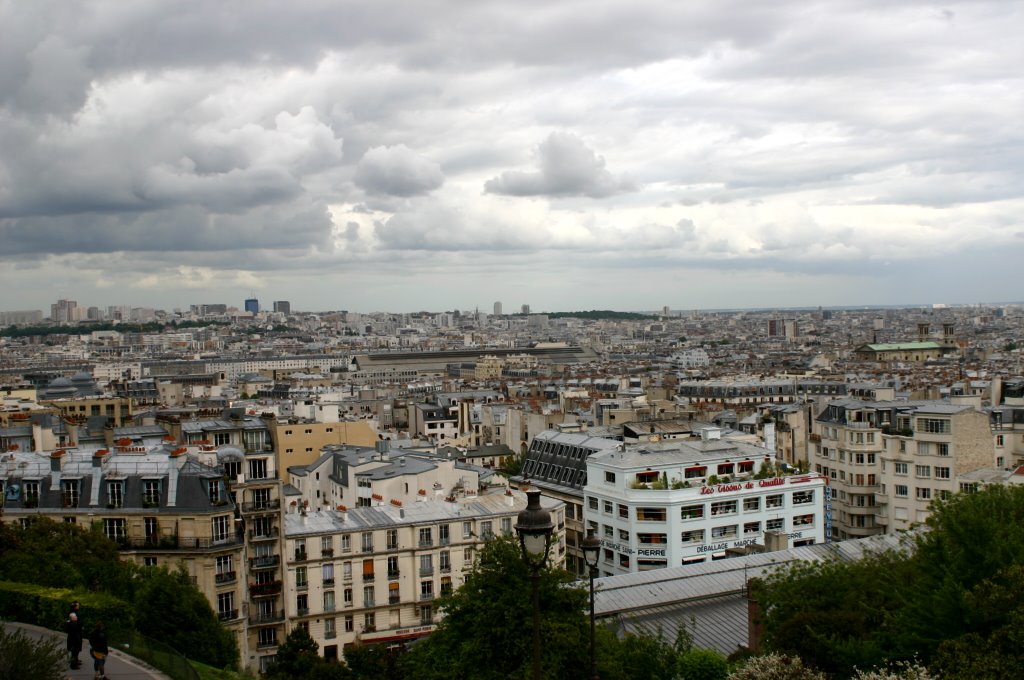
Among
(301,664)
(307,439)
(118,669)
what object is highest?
(118,669)

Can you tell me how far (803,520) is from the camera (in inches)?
1807

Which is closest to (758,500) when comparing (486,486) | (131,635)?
(486,486)

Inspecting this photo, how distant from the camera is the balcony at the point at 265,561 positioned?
36406mm

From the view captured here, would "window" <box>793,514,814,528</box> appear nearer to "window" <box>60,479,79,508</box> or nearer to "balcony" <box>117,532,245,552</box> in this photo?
"balcony" <box>117,532,245,552</box>

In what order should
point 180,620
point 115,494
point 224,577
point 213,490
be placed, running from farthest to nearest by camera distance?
1. point 115,494
2. point 213,490
3. point 224,577
4. point 180,620

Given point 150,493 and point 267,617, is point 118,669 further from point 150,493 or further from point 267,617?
point 267,617

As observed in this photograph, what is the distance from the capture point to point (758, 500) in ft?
147

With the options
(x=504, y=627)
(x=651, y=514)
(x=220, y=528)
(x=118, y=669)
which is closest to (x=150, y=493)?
(x=220, y=528)

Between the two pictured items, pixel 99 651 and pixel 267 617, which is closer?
pixel 99 651

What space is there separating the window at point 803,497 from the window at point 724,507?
9.67ft

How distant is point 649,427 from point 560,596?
34.8 metres

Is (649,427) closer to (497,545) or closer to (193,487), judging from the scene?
(193,487)

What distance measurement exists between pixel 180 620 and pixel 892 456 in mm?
33777

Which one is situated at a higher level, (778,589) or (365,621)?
(778,589)
